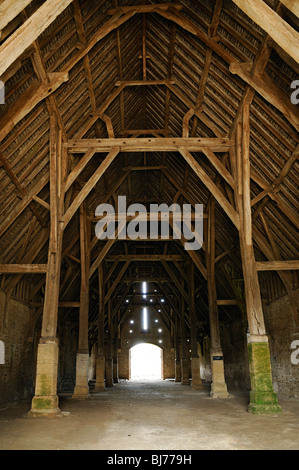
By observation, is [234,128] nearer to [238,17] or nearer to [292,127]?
[292,127]

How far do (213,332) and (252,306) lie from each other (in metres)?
4.49

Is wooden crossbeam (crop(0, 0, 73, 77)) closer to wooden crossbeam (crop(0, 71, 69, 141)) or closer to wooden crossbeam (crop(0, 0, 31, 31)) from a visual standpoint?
wooden crossbeam (crop(0, 0, 31, 31))

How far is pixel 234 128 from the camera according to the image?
30.7 ft

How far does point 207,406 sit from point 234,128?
707cm

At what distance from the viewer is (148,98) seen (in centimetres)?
1194

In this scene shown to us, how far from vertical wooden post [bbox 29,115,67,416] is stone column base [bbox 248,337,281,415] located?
423 cm

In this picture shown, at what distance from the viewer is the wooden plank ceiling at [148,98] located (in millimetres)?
7359

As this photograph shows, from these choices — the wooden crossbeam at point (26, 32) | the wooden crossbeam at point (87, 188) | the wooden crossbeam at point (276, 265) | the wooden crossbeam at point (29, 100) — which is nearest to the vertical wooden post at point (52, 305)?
the wooden crossbeam at point (87, 188)

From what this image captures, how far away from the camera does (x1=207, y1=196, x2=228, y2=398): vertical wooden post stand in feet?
38.8

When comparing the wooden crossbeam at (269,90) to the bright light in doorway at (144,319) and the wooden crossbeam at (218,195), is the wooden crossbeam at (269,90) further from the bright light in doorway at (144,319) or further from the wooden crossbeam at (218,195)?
the bright light in doorway at (144,319)

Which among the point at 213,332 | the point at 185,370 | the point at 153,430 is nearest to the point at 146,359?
the point at 185,370

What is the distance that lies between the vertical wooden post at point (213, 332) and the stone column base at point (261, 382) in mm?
3870

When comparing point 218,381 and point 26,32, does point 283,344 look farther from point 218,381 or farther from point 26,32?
point 26,32

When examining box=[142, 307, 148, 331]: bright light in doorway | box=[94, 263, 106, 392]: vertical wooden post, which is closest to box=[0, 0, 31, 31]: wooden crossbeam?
box=[94, 263, 106, 392]: vertical wooden post
